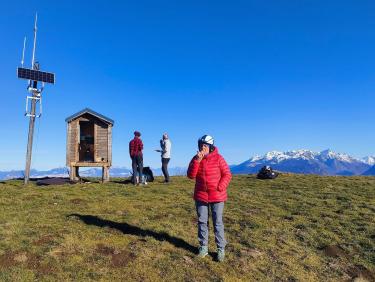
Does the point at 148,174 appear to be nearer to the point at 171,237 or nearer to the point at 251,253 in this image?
the point at 171,237

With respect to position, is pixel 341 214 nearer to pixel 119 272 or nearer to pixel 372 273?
pixel 372 273

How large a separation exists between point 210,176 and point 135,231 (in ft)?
14.8

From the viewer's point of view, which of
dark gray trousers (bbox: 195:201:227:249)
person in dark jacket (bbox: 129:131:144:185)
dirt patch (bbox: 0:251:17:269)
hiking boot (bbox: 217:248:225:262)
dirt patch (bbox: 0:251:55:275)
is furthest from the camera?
person in dark jacket (bbox: 129:131:144:185)

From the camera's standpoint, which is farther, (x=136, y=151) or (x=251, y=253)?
(x=136, y=151)

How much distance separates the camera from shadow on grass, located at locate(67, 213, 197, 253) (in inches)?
517

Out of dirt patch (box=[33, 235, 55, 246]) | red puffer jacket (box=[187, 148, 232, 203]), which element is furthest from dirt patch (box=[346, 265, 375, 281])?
dirt patch (box=[33, 235, 55, 246])

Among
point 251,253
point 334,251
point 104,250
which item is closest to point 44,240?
point 104,250

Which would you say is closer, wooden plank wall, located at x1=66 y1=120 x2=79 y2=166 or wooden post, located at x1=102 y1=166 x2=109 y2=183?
wooden post, located at x1=102 y1=166 x2=109 y2=183

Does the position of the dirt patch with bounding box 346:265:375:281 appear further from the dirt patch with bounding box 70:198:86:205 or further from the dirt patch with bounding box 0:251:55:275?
the dirt patch with bounding box 70:198:86:205

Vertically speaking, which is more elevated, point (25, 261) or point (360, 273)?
point (25, 261)

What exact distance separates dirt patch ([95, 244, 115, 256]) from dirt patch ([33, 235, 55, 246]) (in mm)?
1626

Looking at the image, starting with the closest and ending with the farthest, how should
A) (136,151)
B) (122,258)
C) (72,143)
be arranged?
(122,258), (136,151), (72,143)

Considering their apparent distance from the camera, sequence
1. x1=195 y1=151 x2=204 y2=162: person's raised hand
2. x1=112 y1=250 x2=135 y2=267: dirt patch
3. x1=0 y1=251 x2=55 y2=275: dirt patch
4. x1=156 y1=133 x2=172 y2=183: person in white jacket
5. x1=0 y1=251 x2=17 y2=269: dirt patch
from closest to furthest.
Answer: x1=0 y1=251 x2=55 y2=275: dirt patch
x1=0 y1=251 x2=17 y2=269: dirt patch
x1=112 y1=250 x2=135 y2=267: dirt patch
x1=195 y1=151 x2=204 y2=162: person's raised hand
x1=156 y1=133 x2=172 y2=183: person in white jacket

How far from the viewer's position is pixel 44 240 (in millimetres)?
12883
